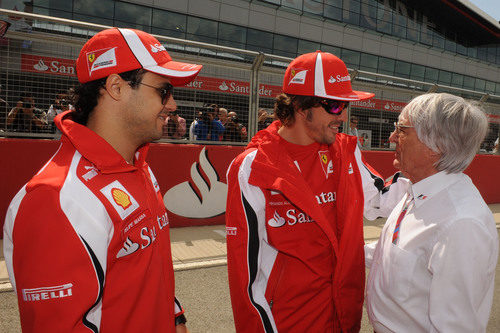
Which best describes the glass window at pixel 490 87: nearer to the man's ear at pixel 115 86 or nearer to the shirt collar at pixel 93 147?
the man's ear at pixel 115 86

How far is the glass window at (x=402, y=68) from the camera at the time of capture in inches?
1266

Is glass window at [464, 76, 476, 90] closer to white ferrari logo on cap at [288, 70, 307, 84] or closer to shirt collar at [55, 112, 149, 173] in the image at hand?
white ferrari logo on cap at [288, 70, 307, 84]

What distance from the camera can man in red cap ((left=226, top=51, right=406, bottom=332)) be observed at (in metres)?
2.04

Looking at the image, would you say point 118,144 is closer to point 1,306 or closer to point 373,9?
point 1,306

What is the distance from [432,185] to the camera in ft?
6.02

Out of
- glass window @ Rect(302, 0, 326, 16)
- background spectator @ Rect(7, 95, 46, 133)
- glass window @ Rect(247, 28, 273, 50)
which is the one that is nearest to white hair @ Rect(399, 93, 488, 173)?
background spectator @ Rect(7, 95, 46, 133)

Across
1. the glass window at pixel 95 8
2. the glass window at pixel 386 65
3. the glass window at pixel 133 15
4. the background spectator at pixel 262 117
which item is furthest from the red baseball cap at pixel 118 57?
the glass window at pixel 386 65

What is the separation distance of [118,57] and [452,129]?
4.91 ft

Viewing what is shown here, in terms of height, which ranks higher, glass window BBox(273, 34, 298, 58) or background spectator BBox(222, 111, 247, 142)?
glass window BBox(273, 34, 298, 58)

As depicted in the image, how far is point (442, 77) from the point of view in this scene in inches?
1390

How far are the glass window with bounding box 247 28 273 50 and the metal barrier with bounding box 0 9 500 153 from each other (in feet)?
A: 59.3

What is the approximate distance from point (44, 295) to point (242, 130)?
17.8 feet

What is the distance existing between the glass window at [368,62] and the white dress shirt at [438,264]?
99.0ft

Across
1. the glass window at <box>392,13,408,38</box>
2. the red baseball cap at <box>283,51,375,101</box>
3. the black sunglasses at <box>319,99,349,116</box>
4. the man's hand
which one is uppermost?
the glass window at <box>392,13,408,38</box>
